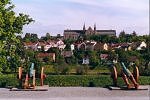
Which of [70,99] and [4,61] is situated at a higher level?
[4,61]

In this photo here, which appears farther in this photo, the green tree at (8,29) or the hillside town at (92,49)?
the hillside town at (92,49)

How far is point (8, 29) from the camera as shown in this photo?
2222 centimetres

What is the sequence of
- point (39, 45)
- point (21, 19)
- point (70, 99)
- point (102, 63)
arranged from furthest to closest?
point (39, 45)
point (102, 63)
point (21, 19)
point (70, 99)

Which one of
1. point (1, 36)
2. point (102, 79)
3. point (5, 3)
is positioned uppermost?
point (5, 3)

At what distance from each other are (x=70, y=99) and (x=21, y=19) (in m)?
7.74

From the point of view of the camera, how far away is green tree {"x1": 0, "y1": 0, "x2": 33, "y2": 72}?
21828 millimetres

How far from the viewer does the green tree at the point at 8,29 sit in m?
21.8

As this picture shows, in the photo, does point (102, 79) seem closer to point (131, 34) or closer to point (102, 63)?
point (102, 63)

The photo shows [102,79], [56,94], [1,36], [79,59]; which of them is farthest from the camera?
[79,59]

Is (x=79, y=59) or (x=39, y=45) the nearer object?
(x=79, y=59)

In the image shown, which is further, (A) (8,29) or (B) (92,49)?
(B) (92,49)

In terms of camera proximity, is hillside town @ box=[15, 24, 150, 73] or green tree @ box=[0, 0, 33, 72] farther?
hillside town @ box=[15, 24, 150, 73]

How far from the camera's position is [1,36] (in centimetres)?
2178

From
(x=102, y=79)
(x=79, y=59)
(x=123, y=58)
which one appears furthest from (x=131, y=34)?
(x=102, y=79)
